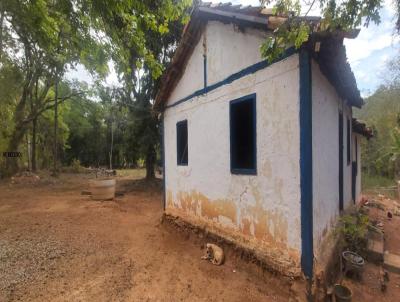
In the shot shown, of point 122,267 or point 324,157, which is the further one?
point 122,267

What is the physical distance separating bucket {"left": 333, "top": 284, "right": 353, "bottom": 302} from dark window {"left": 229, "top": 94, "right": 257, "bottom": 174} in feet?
7.42

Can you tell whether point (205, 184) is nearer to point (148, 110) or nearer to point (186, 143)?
point (186, 143)

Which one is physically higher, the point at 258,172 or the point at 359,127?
the point at 359,127

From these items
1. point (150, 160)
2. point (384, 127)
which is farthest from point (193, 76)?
point (384, 127)

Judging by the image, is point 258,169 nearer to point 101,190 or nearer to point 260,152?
point 260,152

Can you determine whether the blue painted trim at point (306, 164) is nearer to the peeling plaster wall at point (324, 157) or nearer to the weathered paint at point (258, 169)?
the weathered paint at point (258, 169)

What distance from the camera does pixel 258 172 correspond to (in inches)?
186

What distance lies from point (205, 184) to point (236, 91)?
238 centimetres

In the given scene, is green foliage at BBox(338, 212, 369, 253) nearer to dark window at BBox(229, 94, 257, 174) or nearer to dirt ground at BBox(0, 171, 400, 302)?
dirt ground at BBox(0, 171, 400, 302)

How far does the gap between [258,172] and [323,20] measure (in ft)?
8.50

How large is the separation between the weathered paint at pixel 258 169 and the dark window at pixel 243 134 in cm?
13

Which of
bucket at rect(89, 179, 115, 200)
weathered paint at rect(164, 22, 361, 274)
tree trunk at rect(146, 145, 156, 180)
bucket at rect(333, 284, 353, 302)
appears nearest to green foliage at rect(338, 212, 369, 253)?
weathered paint at rect(164, 22, 361, 274)

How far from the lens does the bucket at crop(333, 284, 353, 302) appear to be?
3863 millimetres

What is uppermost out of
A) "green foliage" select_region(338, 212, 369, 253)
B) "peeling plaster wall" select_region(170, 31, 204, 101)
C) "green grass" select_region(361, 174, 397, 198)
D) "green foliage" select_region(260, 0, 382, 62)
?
"peeling plaster wall" select_region(170, 31, 204, 101)
